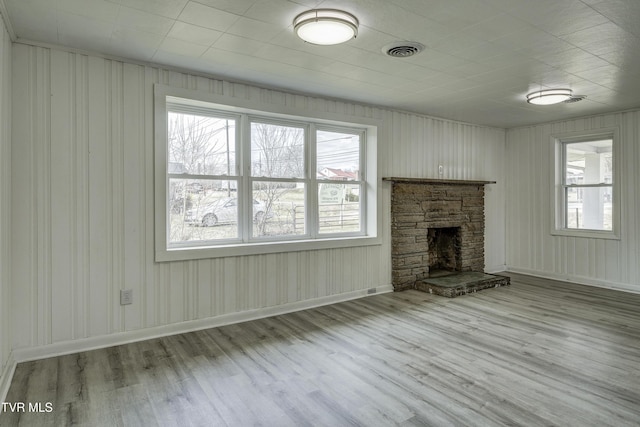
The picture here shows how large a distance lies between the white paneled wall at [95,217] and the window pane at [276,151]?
34cm

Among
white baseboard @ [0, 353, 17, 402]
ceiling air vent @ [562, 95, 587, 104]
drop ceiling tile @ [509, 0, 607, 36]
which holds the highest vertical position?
ceiling air vent @ [562, 95, 587, 104]

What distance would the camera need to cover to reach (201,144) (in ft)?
12.6

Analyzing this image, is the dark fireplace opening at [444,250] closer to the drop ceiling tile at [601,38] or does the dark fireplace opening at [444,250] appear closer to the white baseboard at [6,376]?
the drop ceiling tile at [601,38]

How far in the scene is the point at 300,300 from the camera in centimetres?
432

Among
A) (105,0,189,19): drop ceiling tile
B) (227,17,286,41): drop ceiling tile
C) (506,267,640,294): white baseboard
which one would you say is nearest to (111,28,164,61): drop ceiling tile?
(105,0,189,19): drop ceiling tile

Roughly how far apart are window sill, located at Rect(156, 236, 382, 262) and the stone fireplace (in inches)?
20.3

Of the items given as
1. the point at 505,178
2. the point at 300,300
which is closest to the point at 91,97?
the point at 300,300

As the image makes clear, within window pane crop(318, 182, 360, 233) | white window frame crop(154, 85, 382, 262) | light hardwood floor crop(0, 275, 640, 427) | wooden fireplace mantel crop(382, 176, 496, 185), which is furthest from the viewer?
wooden fireplace mantel crop(382, 176, 496, 185)

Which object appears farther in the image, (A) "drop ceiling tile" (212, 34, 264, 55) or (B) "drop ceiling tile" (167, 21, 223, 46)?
(A) "drop ceiling tile" (212, 34, 264, 55)

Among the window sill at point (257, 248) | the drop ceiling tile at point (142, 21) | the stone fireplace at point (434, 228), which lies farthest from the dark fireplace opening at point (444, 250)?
the drop ceiling tile at point (142, 21)

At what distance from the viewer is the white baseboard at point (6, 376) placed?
2355 millimetres

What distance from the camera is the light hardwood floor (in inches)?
86.3

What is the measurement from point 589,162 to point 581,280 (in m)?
1.75

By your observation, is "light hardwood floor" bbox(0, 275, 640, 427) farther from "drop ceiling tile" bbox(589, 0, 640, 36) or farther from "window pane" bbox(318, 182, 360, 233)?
"drop ceiling tile" bbox(589, 0, 640, 36)
